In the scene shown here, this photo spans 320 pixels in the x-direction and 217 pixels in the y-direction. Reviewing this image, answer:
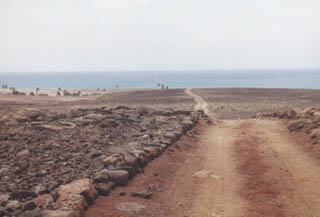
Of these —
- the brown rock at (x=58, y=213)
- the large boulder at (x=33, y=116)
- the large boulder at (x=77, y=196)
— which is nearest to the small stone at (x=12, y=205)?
the large boulder at (x=77, y=196)

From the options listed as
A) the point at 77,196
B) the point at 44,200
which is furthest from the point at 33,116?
the point at 77,196

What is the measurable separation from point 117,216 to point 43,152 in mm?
6638

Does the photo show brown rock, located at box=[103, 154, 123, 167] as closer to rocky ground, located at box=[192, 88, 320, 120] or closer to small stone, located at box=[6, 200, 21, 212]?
small stone, located at box=[6, 200, 21, 212]

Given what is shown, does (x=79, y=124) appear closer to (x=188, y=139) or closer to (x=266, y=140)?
(x=188, y=139)

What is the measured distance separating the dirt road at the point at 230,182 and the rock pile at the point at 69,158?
1.61 feet

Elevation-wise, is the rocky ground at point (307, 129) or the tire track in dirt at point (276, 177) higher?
the rocky ground at point (307, 129)

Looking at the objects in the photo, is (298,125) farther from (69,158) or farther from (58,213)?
(58,213)

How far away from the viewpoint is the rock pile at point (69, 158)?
848cm

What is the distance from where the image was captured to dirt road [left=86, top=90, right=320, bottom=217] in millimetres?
8944

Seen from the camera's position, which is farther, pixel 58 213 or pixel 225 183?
pixel 225 183

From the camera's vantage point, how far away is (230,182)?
→ 11.3 meters

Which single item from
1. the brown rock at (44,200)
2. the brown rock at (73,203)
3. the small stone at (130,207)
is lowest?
the small stone at (130,207)

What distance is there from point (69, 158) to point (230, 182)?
528cm

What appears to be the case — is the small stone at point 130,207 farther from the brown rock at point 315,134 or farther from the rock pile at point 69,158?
the brown rock at point 315,134
